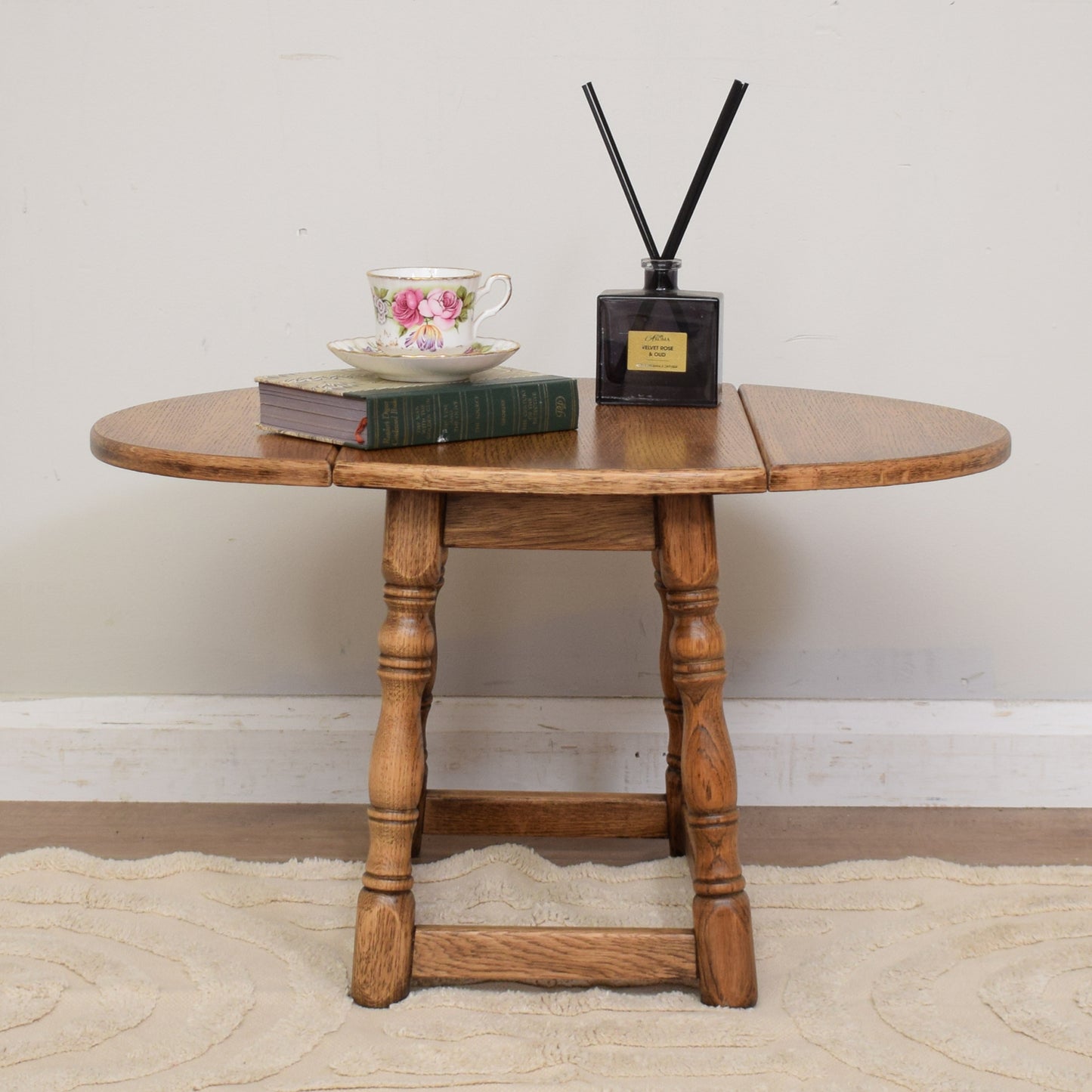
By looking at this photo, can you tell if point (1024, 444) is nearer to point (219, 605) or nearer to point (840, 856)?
point (840, 856)

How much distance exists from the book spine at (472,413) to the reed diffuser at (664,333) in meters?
0.15

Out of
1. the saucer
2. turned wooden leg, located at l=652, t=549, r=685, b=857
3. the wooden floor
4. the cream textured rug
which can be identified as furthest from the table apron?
the wooden floor

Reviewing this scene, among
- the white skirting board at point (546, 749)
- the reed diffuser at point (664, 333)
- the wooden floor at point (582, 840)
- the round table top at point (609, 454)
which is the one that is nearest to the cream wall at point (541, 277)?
the white skirting board at point (546, 749)

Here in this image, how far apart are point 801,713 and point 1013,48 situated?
0.91 meters

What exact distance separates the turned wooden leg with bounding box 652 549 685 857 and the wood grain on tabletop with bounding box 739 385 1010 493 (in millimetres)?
315

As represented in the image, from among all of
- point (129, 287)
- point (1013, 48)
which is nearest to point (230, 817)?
point (129, 287)

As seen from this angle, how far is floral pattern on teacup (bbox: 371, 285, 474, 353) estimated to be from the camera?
120cm

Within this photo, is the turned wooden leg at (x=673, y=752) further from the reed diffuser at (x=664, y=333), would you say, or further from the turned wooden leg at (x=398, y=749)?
the turned wooden leg at (x=398, y=749)

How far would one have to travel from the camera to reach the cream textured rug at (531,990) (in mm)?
1149

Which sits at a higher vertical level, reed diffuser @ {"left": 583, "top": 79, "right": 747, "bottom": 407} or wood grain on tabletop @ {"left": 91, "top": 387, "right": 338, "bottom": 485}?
reed diffuser @ {"left": 583, "top": 79, "right": 747, "bottom": 407}

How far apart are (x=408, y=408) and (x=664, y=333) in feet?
1.12

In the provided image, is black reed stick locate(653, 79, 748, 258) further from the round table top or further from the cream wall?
the cream wall

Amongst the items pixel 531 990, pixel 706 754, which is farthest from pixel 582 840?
pixel 706 754

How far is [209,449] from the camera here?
108 cm
